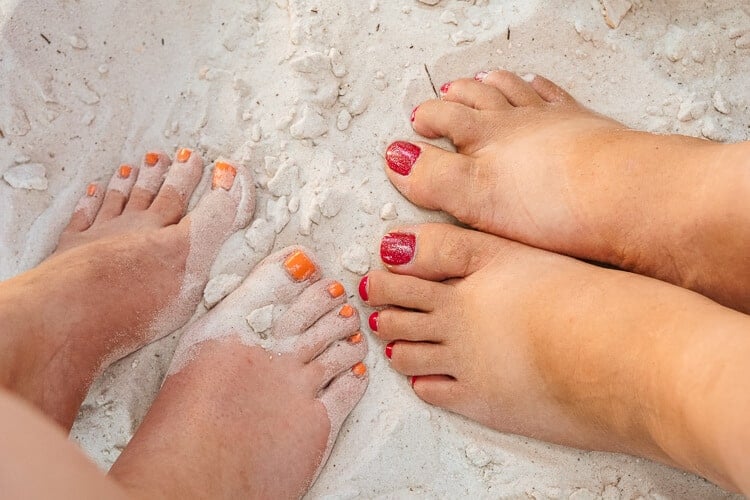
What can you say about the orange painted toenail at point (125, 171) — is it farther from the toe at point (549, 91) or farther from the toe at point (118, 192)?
the toe at point (549, 91)

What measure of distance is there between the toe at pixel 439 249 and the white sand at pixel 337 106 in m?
0.04

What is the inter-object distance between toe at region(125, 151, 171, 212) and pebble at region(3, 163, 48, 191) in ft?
0.50

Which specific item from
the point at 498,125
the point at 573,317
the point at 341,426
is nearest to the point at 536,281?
the point at 573,317

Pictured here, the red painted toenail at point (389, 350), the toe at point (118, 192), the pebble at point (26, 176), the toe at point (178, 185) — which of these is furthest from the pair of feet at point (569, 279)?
the pebble at point (26, 176)

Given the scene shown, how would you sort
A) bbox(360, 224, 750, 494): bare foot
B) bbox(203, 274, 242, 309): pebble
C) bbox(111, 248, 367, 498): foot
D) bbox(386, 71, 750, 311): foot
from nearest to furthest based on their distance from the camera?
bbox(360, 224, 750, 494): bare foot → bbox(386, 71, 750, 311): foot → bbox(111, 248, 367, 498): foot → bbox(203, 274, 242, 309): pebble

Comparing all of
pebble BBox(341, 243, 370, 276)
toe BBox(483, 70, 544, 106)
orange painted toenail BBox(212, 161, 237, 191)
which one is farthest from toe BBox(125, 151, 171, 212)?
toe BBox(483, 70, 544, 106)

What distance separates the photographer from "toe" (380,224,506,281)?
1132 millimetres

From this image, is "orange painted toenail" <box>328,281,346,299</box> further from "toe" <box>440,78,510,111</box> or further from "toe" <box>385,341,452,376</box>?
"toe" <box>440,78,510,111</box>

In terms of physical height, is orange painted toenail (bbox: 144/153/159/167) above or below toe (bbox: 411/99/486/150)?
above

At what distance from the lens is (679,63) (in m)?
1.18

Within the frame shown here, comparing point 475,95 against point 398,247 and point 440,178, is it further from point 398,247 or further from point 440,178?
point 398,247

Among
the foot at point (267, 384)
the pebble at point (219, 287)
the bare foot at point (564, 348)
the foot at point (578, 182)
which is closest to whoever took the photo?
the bare foot at point (564, 348)

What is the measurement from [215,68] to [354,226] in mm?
380

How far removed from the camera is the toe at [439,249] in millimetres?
1132
